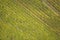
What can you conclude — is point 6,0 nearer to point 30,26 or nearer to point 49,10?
point 30,26

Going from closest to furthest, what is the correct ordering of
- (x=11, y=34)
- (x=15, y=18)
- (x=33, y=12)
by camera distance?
1. (x=11, y=34)
2. (x=15, y=18)
3. (x=33, y=12)

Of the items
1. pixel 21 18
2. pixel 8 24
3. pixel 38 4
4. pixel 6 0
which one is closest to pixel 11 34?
pixel 8 24

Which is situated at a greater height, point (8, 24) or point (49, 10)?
point (49, 10)

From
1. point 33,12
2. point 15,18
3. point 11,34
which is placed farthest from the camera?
point 33,12

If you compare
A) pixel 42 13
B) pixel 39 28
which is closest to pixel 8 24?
pixel 39 28

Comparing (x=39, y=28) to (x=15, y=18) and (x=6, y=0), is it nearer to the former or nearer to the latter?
(x=15, y=18)

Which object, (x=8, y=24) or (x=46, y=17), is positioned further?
(x=46, y=17)
